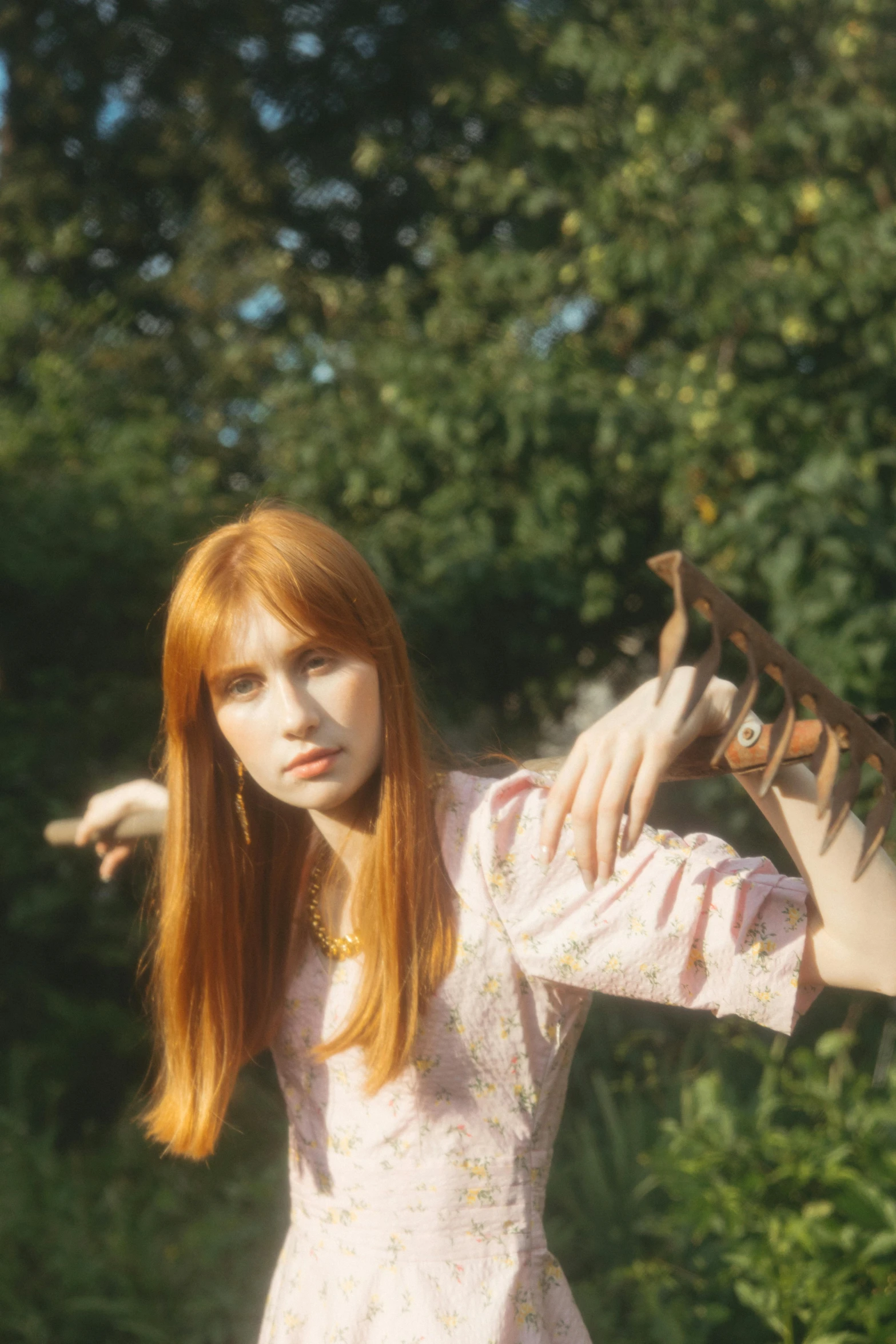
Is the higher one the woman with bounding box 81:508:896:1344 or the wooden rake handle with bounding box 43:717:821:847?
the wooden rake handle with bounding box 43:717:821:847

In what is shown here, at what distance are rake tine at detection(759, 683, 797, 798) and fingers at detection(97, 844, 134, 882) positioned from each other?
103 cm

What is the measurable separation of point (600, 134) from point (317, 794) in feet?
12.5

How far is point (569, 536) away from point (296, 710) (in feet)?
9.83

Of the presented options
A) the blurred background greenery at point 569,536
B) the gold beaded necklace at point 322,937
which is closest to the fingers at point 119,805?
the gold beaded necklace at point 322,937

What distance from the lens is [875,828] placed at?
106cm

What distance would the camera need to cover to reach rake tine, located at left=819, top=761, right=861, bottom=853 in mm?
1036

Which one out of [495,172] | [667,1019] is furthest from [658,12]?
[667,1019]

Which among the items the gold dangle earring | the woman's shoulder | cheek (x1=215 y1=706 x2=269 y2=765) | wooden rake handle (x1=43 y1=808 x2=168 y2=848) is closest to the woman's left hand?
the woman's shoulder

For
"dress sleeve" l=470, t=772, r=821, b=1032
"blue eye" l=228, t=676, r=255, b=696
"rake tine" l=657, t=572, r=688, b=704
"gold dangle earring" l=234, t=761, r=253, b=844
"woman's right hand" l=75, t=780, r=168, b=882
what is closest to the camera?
"rake tine" l=657, t=572, r=688, b=704

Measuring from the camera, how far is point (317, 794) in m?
1.44

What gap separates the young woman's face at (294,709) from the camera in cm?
142

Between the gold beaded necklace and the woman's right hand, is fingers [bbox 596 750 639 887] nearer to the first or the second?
the gold beaded necklace

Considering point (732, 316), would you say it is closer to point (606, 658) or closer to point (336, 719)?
point (606, 658)

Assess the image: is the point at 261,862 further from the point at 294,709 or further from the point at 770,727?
the point at 770,727
